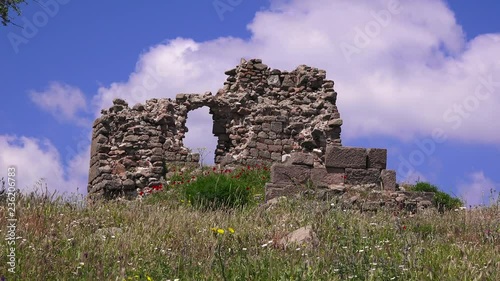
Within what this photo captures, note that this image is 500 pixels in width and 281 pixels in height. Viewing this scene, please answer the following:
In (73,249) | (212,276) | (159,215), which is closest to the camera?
(212,276)

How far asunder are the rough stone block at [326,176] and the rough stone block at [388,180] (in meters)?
0.88

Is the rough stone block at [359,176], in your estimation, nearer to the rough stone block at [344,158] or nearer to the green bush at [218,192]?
the rough stone block at [344,158]

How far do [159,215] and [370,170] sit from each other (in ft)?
19.4

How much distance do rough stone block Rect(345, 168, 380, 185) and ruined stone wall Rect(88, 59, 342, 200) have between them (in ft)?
17.7

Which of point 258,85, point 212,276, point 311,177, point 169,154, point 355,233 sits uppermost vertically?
point 258,85

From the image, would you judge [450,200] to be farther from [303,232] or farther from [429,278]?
[429,278]

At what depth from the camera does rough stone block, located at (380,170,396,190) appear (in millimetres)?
13711

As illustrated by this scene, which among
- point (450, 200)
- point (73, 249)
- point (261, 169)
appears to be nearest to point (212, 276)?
point (73, 249)

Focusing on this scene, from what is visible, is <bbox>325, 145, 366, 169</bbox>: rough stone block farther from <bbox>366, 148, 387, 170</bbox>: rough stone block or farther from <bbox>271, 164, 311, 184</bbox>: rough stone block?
<bbox>271, 164, 311, 184</bbox>: rough stone block

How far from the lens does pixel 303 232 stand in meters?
8.10

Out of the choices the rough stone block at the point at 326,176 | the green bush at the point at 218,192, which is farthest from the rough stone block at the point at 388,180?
the green bush at the point at 218,192

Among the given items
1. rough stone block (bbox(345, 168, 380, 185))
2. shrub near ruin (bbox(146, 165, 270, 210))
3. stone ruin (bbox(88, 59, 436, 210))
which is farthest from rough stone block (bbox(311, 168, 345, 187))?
stone ruin (bbox(88, 59, 436, 210))

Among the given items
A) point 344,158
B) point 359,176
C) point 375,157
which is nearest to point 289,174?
point 344,158

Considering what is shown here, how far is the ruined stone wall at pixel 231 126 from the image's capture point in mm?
18797
